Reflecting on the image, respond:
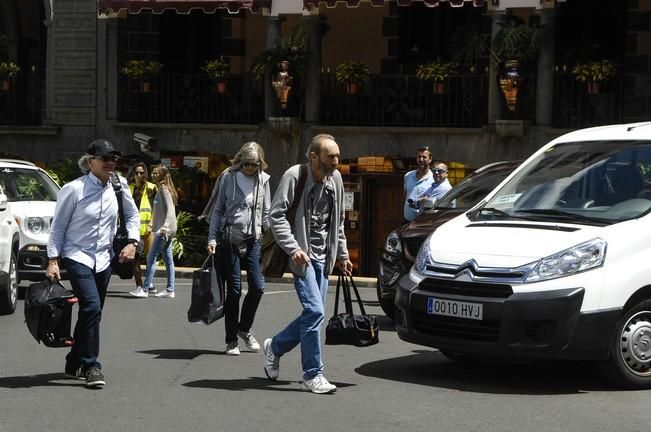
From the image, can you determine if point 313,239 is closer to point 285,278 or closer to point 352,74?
point 285,278

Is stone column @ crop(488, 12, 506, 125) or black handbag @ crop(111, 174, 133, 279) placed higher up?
stone column @ crop(488, 12, 506, 125)

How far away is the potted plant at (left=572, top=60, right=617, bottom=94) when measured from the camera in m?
22.0

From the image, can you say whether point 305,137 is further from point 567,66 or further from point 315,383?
point 315,383

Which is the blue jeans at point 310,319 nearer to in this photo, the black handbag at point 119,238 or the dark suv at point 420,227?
the black handbag at point 119,238

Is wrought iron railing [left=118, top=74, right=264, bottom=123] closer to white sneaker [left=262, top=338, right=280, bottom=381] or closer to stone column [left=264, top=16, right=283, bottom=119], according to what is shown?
stone column [left=264, top=16, right=283, bottom=119]

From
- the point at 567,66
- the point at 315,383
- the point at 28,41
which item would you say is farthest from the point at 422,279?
the point at 28,41

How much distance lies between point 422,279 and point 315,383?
1159mm

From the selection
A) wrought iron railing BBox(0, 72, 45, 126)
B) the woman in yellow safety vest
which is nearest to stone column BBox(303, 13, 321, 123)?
the woman in yellow safety vest

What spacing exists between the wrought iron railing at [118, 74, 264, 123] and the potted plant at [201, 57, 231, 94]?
0.16m

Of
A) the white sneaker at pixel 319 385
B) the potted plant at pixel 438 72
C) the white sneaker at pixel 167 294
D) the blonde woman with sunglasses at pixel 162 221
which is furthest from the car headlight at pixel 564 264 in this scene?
the potted plant at pixel 438 72

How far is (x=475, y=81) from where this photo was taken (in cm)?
2378

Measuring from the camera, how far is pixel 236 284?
1178 cm

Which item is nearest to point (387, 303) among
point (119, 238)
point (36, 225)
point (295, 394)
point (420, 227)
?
point (420, 227)

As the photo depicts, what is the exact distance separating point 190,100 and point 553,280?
16810 millimetres
